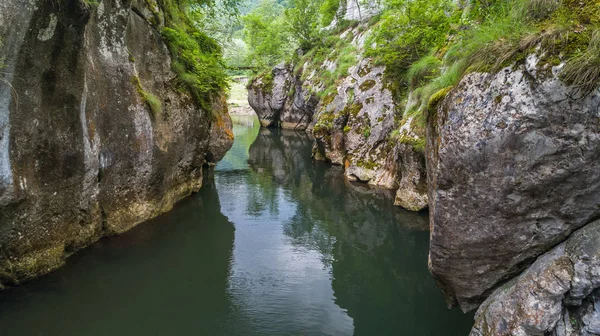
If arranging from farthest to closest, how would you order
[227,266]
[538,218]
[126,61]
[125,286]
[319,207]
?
[319,207] → [126,61] → [227,266] → [125,286] → [538,218]

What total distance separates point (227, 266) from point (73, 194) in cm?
380

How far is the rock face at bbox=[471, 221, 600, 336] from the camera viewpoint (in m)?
3.01

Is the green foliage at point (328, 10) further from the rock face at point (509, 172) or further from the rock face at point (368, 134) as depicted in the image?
the rock face at point (509, 172)

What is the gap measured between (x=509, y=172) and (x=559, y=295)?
128 cm

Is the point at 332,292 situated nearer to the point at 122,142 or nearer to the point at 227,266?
the point at 227,266

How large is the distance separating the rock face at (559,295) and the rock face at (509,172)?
0.28 metres

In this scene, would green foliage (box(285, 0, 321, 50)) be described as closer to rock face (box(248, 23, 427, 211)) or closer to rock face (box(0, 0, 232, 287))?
rock face (box(248, 23, 427, 211))

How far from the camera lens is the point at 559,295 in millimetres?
3168

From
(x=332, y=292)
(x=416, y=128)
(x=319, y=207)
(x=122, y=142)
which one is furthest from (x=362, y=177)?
(x=122, y=142)

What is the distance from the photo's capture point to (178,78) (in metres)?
10.7

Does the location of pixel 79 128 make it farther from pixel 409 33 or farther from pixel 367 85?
pixel 367 85

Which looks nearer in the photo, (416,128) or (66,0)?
(66,0)

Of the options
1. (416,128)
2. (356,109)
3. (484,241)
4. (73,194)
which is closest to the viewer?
(484,241)

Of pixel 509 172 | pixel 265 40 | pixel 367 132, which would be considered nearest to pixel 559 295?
pixel 509 172
